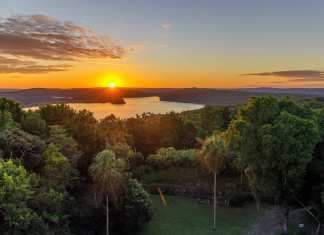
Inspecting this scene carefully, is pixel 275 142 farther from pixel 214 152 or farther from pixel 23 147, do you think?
pixel 23 147

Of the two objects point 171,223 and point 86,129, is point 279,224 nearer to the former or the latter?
point 171,223

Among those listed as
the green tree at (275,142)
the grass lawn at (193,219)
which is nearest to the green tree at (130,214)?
the grass lawn at (193,219)

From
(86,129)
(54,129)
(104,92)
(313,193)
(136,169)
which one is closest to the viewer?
(313,193)

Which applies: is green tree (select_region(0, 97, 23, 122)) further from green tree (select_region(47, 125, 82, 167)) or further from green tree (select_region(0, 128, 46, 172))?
green tree (select_region(0, 128, 46, 172))

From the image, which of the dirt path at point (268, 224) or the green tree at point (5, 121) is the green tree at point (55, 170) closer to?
the green tree at point (5, 121)

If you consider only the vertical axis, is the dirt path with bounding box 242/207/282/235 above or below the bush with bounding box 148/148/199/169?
below

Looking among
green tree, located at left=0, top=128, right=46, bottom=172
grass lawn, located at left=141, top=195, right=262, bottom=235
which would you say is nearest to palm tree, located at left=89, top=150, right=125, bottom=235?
green tree, located at left=0, top=128, right=46, bottom=172

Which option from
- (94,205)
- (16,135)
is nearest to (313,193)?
(94,205)

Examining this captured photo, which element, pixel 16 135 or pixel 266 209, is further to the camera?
pixel 266 209
